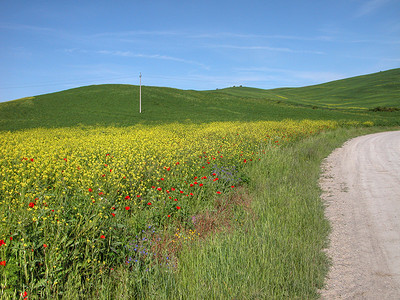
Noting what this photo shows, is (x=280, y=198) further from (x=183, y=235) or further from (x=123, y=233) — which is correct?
(x=123, y=233)

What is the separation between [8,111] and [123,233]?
46.2m

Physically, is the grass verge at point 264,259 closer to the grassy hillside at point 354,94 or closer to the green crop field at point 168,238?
the green crop field at point 168,238

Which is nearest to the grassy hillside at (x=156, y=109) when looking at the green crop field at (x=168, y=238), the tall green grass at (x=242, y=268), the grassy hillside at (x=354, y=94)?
the grassy hillside at (x=354, y=94)

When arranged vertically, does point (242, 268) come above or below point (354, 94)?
below

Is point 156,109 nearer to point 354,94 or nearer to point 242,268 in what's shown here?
point 242,268

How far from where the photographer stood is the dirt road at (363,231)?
3.36 metres

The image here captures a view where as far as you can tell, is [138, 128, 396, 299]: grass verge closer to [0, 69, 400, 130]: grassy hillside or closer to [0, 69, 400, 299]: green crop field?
[0, 69, 400, 299]: green crop field

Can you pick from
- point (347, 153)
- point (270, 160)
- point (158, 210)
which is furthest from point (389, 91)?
point (158, 210)

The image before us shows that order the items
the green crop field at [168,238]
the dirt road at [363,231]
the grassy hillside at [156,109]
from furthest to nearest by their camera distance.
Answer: the grassy hillside at [156,109], the dirt road at [363,231], the green crop field at [168,238]

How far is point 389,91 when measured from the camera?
80.9 m

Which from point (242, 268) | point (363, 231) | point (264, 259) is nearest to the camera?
point (242, 268)

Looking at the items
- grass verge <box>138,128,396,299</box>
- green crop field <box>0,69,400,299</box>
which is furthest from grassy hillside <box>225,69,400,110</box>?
grass verge <box>138,128,396,299</box>

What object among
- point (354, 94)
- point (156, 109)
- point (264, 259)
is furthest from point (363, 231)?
point (354, 94)

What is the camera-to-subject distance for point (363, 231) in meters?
4.81
